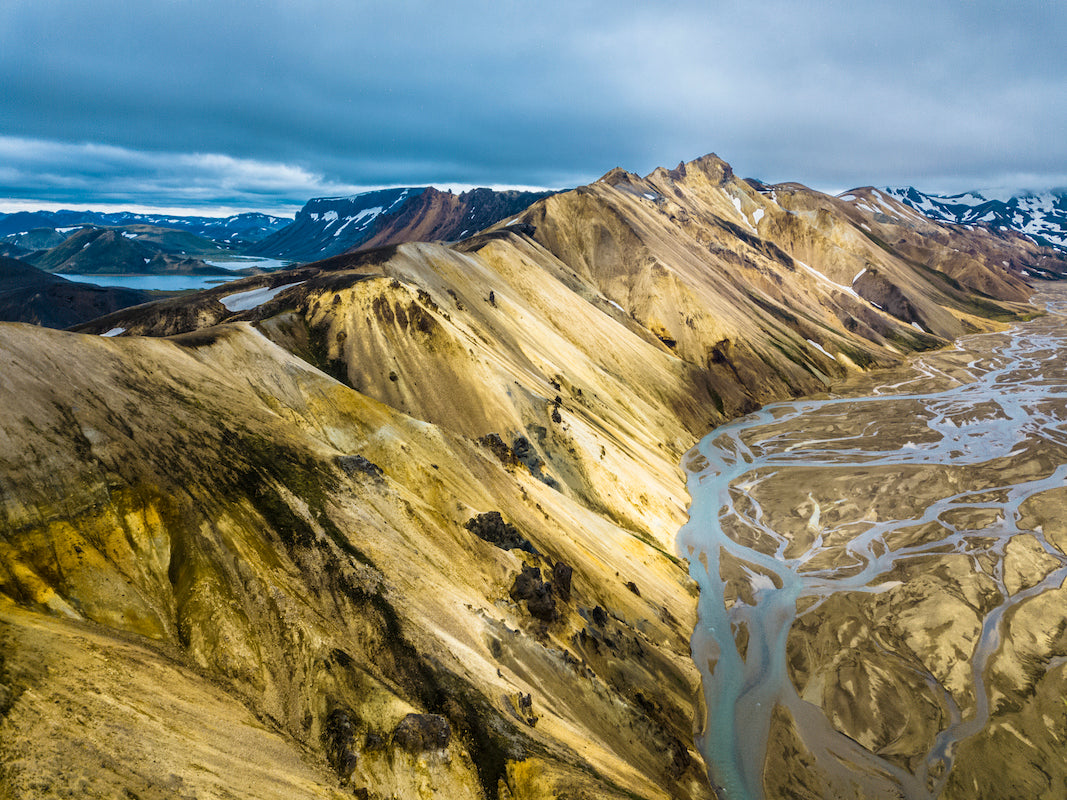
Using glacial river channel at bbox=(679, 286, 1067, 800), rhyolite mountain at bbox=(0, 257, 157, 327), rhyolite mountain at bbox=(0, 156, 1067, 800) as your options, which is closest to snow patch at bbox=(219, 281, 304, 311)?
rhyolite mountain at bbox=(0, 156, 1067, 800)

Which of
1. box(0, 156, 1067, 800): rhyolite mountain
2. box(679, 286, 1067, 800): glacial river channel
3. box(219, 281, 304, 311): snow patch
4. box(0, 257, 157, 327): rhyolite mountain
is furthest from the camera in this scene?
box(0, 257, 157, 327): rhyolite mountain

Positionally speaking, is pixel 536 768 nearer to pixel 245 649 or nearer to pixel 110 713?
pixel 245 649

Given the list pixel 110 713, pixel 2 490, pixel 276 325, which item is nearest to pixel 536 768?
pixel 110 713

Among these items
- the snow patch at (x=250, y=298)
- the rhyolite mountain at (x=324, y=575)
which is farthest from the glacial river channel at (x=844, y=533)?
the snow patch at (x=250, y=298)

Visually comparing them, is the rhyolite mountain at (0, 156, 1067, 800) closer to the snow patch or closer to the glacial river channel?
the glacial river channel

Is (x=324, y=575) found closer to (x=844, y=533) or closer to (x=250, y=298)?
(x=844, y=533)

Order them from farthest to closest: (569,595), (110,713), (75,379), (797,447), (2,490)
A: (797,447), (569,595), (75,379), (2,490), (110,713)
